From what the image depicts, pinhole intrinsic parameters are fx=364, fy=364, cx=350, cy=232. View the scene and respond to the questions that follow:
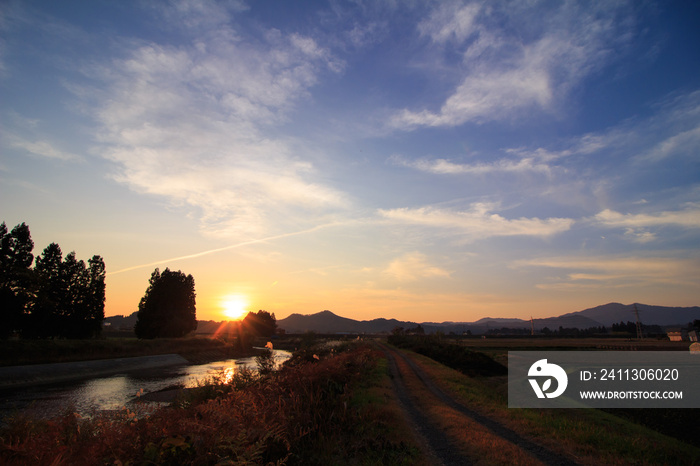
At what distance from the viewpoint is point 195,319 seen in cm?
8031

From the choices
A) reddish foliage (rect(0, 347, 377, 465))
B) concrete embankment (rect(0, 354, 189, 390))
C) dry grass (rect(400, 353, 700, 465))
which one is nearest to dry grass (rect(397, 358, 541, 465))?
dry grass (rect(400, 353, 700, 465))

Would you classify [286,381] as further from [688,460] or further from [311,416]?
[688,460]

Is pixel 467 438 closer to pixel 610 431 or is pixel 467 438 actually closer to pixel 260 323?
pixel 610 431

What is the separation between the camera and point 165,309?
245ft

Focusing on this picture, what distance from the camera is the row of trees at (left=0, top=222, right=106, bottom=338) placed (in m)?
45.1

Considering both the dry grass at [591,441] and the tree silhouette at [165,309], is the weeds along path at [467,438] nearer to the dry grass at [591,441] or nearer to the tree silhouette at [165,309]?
the dry grass at [591,441]

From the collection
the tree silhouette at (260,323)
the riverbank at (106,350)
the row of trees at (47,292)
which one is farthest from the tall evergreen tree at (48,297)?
the tree silhouette at (260,323)

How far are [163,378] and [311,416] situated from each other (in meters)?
36.8

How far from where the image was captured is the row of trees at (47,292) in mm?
45094

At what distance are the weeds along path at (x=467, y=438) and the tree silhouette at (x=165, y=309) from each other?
224ft

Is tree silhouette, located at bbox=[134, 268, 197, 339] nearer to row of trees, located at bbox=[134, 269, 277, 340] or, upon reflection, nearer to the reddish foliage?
row of trees, located at bbox=[134, 269, 277, 340]

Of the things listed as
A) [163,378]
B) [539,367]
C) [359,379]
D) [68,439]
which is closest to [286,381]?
[68,439]

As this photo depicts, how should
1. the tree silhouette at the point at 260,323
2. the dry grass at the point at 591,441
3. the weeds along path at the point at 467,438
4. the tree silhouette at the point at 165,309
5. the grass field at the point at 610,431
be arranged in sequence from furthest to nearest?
the tree silhouette at the point at 260,323 → the tree silhouette at the point at 165,309 → the grass field at the point at 610,431 → the dry grass at the point at 591,441 → the weeds along path at the point at 467,438

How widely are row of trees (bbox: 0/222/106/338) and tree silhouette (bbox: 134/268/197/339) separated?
12.0 m
